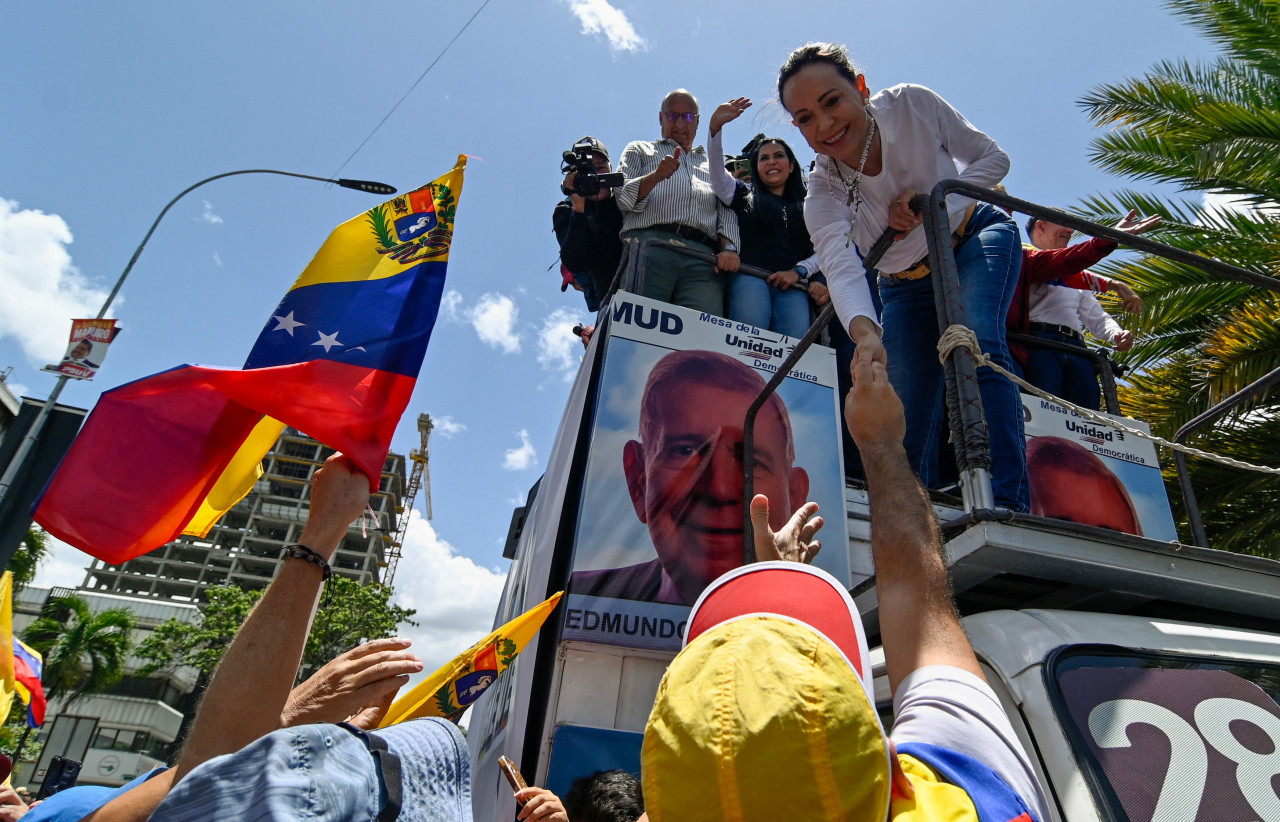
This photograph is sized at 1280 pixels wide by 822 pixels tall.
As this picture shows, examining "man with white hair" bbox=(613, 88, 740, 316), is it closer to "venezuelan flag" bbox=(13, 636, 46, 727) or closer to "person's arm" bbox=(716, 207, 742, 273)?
"person's arm" bbox=(716, 207, 742, 273)

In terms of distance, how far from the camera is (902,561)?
122cm

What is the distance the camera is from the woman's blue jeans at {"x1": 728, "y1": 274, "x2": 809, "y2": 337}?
5.50 meters

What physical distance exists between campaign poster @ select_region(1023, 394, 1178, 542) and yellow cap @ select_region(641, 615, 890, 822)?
5296mm

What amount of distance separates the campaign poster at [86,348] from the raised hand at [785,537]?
9.03 meters

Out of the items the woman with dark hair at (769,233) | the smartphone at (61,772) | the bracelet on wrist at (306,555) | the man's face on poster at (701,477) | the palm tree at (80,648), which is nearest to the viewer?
the bracelet on wrist at (306,555)

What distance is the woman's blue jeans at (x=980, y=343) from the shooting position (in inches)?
95.9

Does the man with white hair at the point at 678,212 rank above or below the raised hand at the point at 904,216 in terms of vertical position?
above

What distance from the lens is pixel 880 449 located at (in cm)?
145

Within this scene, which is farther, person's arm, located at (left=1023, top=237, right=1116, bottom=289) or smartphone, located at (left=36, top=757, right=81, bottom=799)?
smartphone, located at (left=36, top=757, right=81, bottom=799)

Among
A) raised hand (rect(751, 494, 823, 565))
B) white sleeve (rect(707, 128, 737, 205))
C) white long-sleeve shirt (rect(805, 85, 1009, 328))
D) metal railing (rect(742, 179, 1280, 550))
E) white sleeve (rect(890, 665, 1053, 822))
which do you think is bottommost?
white sleeve (rect(890, 665, 1053, 822))

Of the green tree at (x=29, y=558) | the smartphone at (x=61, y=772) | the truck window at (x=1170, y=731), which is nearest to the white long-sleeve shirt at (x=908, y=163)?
the truck window at (x=1170, y=731)

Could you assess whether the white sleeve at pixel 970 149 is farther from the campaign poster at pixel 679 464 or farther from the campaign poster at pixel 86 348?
the campaign poster at pixel 86 348

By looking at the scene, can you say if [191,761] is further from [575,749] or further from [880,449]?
[575,749]

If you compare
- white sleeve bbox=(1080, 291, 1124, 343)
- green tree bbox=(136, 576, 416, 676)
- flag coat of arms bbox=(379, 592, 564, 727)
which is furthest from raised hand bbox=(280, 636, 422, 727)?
green tree bbox=(136, 576, 416, 676)
